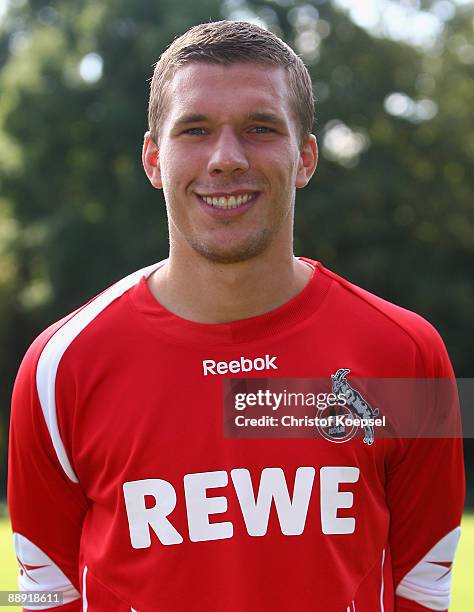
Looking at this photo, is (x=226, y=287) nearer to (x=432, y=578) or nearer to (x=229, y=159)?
(x=229, y=159)

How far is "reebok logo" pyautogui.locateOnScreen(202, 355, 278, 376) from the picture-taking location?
92.9 inches

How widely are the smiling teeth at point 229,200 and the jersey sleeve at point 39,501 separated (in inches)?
21.5

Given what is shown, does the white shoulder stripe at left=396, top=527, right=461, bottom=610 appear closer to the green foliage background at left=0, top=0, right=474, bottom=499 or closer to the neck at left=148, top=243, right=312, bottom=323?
the neck at left=148, top=243, right=312, bottom=323

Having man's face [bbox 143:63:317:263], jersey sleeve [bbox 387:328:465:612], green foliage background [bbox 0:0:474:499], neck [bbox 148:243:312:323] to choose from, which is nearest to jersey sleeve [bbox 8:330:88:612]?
neck [bbox 148:243:312:323]

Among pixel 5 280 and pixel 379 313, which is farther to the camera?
pixel 5 280

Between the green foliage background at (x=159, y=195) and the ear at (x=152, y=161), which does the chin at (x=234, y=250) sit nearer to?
the ear at (x=152, y=161)

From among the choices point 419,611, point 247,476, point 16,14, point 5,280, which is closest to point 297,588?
point 247,476

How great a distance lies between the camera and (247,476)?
89.7 inches

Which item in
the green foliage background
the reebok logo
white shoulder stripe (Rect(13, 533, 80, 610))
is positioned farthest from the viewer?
the green foliage background

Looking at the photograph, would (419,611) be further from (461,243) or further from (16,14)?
(16,14)

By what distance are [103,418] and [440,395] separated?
0.85 metres

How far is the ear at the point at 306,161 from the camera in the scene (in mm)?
2531

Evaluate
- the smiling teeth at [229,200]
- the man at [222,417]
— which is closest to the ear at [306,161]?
the man at [222,417]

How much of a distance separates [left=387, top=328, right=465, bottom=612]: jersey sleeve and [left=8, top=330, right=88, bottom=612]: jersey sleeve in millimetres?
824
